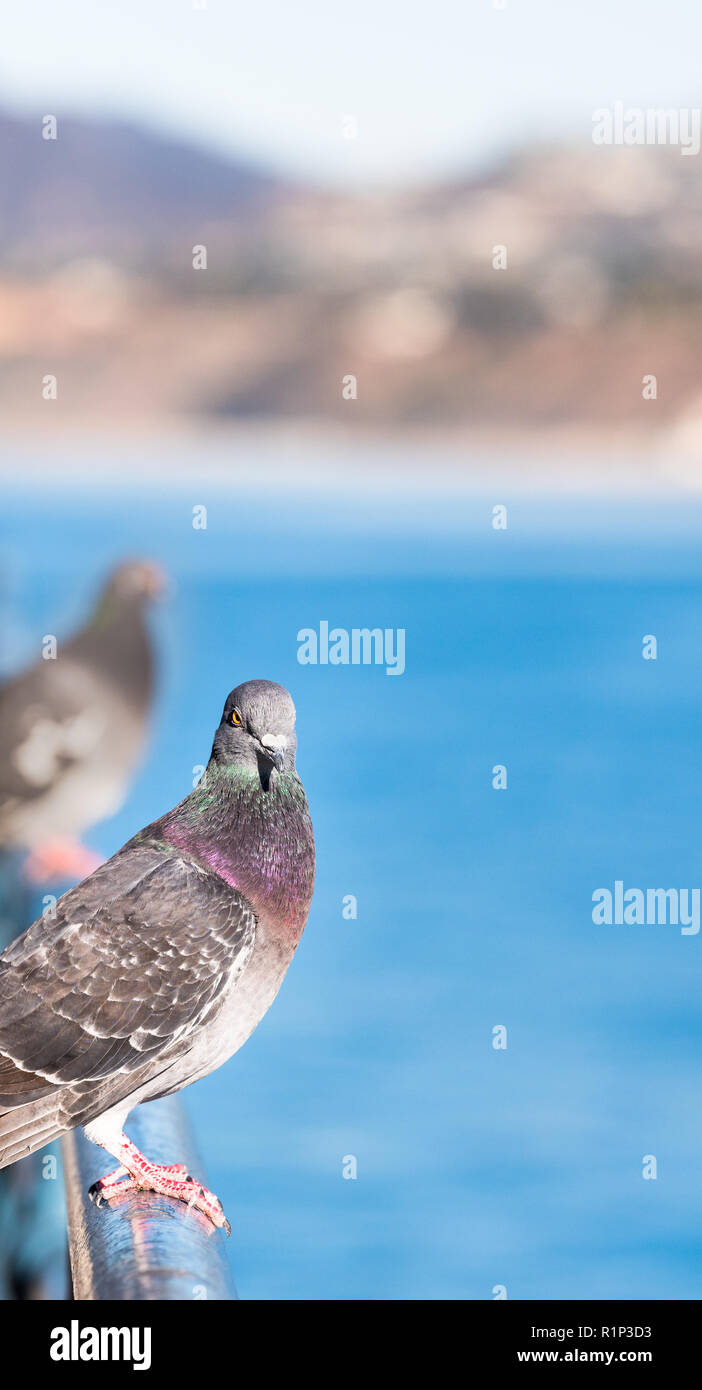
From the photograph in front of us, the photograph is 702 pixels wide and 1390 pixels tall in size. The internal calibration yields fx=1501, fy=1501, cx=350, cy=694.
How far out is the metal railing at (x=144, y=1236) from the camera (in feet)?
5.44

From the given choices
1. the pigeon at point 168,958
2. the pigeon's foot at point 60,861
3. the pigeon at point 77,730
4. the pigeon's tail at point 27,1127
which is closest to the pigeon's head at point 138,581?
the pigeon at point 77,730

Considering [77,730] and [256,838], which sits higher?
[77,730]

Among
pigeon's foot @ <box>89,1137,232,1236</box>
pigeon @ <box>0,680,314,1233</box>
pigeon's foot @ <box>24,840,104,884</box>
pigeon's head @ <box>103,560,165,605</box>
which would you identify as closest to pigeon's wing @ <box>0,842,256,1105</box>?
pigeon @ <box>0,680,314,1233</box>

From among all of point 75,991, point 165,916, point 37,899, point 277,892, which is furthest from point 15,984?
point 37,899

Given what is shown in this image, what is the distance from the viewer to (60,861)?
4.80 metres

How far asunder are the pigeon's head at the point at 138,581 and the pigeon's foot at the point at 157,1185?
307cm

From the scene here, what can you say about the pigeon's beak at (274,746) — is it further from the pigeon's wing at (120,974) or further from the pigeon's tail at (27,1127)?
the pigeon's tail at (27,1127)

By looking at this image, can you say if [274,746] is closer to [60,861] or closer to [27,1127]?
[27,1127]

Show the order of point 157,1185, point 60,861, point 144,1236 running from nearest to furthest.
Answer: point 144,1236, point 157,1185, point 60,861

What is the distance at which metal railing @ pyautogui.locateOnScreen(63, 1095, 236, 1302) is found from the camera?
5.44ft

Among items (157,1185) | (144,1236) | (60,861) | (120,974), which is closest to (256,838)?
(120,974)

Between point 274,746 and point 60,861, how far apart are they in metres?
2.70

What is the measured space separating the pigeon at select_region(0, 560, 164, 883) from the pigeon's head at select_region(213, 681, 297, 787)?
7.95 feet
